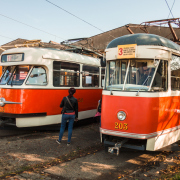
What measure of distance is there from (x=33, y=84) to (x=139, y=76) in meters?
4.00

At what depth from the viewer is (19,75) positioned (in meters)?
7.96

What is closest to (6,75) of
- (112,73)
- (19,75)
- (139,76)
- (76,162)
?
(19,75)

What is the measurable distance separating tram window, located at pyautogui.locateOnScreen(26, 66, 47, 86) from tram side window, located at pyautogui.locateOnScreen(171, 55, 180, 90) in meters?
4.38

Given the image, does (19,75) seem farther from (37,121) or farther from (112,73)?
(112,73)

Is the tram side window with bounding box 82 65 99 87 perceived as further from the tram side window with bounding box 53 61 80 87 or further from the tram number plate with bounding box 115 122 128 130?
the tram number plate with bounding box 115 122 128 130

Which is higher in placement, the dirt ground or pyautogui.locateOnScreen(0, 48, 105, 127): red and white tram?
pyautogui.locateOnScreen(0, 48, 105, 127): red and white tram

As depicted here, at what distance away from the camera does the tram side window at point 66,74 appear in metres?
8.47

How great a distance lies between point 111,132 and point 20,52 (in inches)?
176

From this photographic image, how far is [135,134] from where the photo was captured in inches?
209

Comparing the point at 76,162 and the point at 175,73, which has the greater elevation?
the point at 175,73

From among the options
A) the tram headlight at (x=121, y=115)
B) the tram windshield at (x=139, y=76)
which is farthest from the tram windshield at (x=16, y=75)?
the tram headlight at (x=121, y=115)

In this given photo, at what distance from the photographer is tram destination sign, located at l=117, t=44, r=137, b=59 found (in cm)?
560

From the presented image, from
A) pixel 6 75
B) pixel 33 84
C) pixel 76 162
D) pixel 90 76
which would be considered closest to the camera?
pixel 76 162

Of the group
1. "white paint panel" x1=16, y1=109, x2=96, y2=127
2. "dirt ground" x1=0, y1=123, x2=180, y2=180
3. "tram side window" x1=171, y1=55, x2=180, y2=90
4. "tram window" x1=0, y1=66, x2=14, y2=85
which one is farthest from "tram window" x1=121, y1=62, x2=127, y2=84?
"tram window" x1=0, y1=66, x2=14, y2=85
